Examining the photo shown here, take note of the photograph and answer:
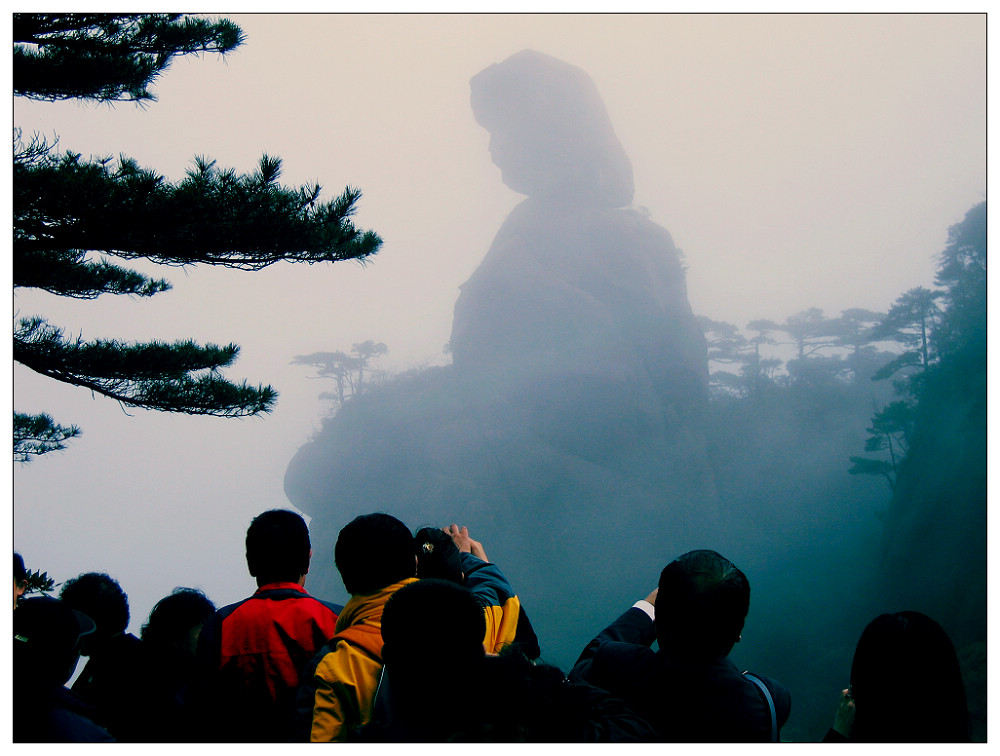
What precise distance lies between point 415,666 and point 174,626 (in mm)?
987

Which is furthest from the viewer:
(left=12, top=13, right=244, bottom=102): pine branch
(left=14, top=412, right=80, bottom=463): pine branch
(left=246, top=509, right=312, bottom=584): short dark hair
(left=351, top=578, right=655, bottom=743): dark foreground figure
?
(left=14, top=412, right=80, bottom=463): pine branch

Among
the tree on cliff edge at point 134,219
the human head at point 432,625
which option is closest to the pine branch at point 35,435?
the tree on cliff edge at point 134,219

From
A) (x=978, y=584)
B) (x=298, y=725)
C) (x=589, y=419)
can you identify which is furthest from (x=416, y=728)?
(x=589, y=419)

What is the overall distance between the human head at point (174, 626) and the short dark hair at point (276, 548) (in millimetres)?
270

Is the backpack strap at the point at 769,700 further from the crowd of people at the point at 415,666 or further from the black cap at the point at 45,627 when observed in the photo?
the black cap at the point at 45,627

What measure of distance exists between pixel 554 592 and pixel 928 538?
29.6 feet

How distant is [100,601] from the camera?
1.78 m

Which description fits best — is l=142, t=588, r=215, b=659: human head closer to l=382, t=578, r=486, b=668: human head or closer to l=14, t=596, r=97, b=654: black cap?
l=14, t=596, r=97, b=654: black cap

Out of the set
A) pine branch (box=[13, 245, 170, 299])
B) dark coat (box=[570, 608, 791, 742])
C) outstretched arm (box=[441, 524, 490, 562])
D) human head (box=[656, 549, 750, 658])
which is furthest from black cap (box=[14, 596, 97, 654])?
pine branch (box=[13, 245, 170, 299])

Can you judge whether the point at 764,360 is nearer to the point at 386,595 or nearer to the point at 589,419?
the point at 589,419

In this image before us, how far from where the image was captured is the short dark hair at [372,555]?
4.84 ft

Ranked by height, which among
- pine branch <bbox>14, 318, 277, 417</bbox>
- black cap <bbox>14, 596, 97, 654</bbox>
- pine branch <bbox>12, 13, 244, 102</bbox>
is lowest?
black cap <bbox>14, 596, 97, 654</bbox>

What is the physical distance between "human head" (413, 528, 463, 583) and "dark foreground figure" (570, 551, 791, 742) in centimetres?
46

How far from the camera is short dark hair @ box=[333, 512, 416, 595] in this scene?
1.48 metres
